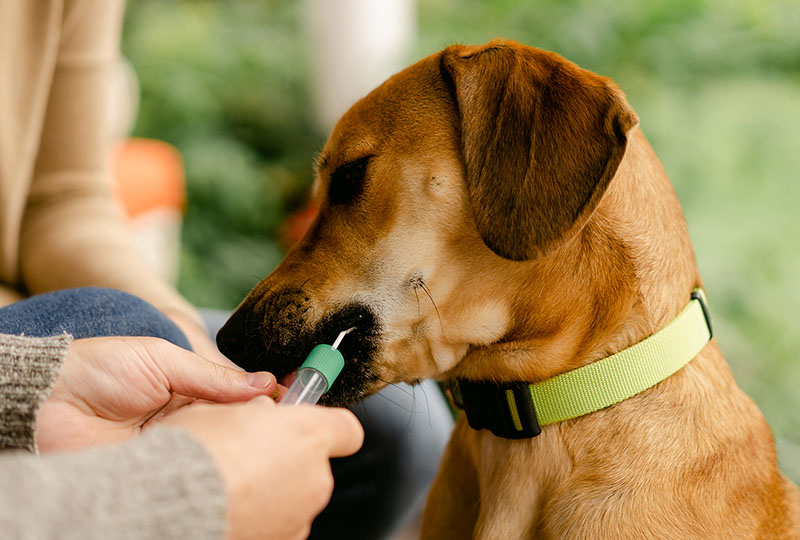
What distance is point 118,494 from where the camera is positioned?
0.65 meters

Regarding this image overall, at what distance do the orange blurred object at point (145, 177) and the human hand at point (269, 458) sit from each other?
244cm

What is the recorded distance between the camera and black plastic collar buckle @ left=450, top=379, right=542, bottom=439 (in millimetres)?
1051

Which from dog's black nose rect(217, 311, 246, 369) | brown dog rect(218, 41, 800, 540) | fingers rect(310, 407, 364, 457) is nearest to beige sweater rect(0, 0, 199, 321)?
dog's black nose rect(217, 311, 246, 369)

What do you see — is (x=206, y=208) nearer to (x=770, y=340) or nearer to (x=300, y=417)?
(x=770, y=340)

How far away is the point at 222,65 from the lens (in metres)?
4.56

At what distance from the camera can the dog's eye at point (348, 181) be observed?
3.67 feet

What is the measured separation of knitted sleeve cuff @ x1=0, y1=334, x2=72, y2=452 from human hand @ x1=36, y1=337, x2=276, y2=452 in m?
0.04

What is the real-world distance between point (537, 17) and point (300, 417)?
3069 millimetres

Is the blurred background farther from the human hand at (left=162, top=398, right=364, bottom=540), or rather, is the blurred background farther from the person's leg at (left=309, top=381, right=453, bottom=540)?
the human hand at (left=162, top=398, right=364, bottom=540)

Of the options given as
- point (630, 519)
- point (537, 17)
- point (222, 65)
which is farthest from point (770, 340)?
point (222, 65)

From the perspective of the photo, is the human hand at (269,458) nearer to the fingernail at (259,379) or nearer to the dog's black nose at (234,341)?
the fingernail at (259,379)

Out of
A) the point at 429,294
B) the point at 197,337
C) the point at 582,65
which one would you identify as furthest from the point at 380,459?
the point at 582,65

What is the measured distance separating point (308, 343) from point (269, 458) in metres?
0.37

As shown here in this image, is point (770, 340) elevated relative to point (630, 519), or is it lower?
lower
